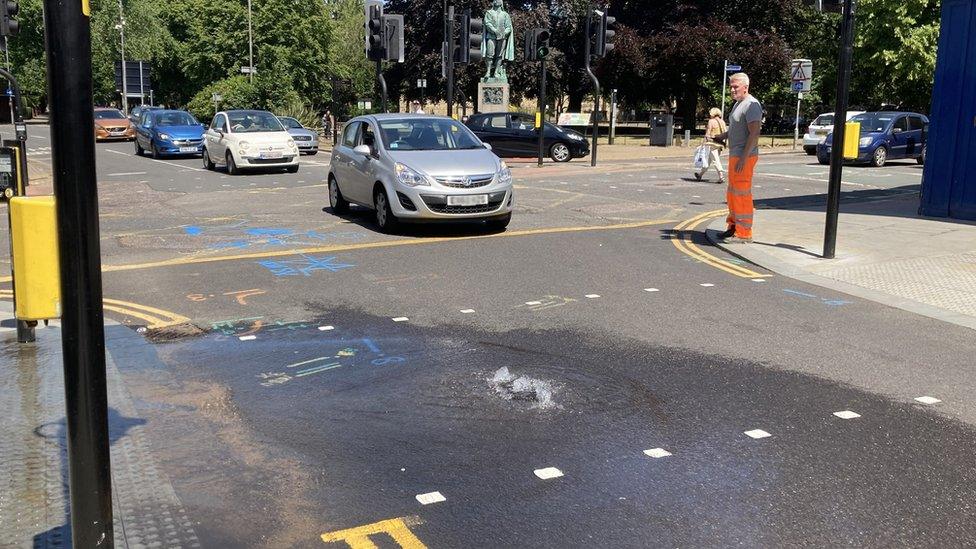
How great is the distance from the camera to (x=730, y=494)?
4.20 meters

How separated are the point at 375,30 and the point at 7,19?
26.8 feet

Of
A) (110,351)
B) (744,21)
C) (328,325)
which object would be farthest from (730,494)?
(744,21)

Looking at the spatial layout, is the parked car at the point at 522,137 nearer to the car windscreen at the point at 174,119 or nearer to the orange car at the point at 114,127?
the car windscreen at the point at 174,119

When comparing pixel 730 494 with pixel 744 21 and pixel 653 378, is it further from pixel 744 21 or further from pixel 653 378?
pixel 744 21

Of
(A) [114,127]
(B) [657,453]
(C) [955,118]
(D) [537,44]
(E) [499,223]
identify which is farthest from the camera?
(A) [114,127]

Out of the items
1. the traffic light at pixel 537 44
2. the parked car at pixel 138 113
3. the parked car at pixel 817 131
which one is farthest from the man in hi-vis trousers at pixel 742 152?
the parked car at pixel 138 113

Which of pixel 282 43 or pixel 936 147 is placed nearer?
pixel 936 147

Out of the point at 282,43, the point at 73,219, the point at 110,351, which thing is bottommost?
the point at 110,351

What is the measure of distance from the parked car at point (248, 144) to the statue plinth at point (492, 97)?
41.4 feet

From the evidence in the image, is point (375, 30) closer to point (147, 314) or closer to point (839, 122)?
point (839, 122)

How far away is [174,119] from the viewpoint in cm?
3225

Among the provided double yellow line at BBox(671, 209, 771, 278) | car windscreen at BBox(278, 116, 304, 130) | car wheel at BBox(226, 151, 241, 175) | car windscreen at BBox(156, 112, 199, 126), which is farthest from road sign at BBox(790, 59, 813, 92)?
car windscreen at BBox(156, 112, 199, 126)

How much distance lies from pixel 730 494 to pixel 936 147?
11.4 m

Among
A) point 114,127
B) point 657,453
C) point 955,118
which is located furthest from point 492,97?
point 657,453
